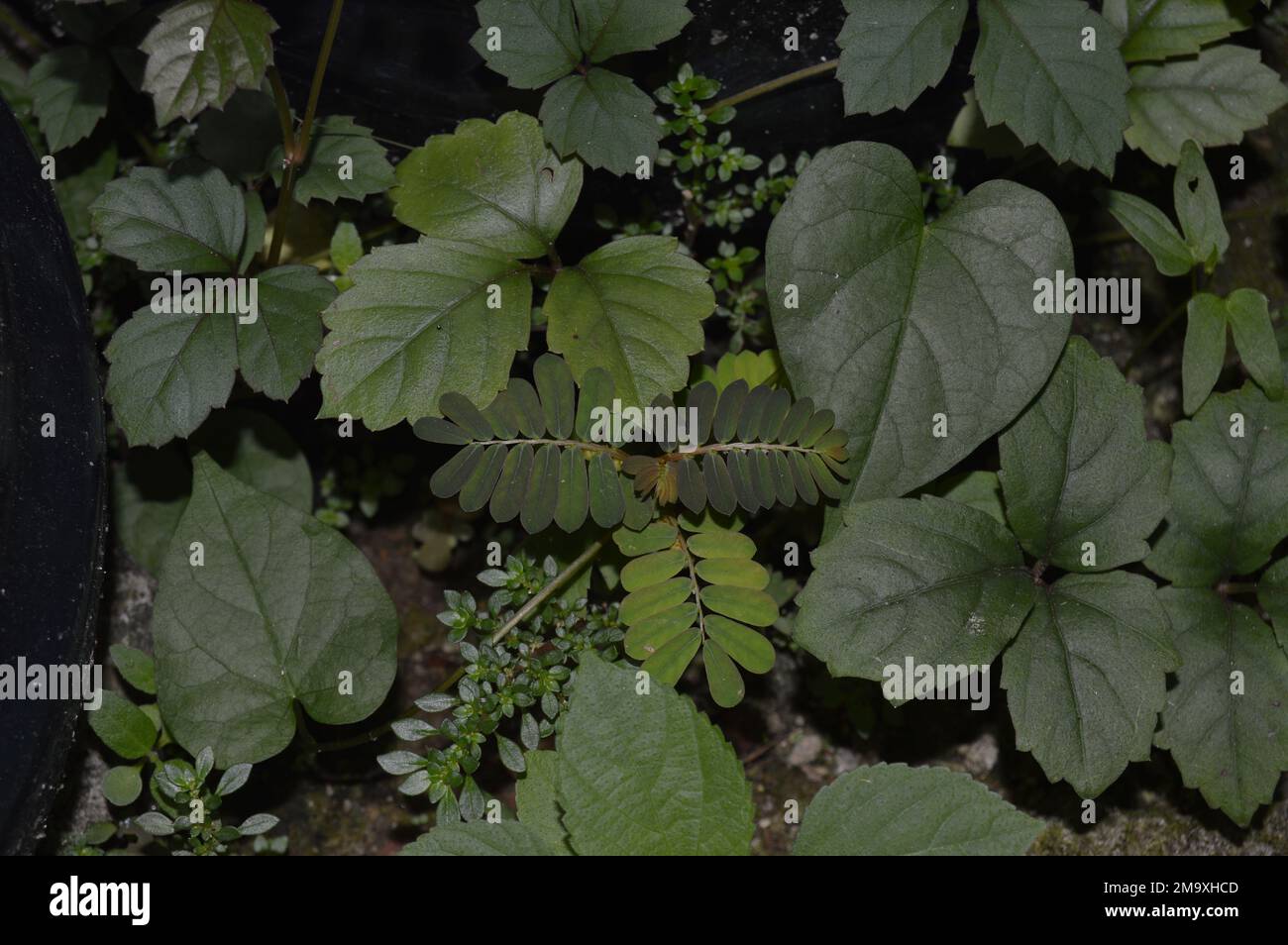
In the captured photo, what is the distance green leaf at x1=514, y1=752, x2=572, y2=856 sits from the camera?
1.74m

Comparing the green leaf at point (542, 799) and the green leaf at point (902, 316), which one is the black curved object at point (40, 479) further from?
the green leaf at point (902, 316)

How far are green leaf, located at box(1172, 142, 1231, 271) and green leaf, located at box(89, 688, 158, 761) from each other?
6.55 feet

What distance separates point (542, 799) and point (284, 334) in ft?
2.83

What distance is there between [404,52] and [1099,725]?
5.36 feet

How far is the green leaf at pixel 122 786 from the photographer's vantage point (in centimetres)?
188

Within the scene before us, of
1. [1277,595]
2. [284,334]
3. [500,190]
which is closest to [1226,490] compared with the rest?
[1277,595]

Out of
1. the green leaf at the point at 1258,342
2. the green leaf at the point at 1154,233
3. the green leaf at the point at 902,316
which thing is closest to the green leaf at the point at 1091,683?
the green leaf at the point at 902,316

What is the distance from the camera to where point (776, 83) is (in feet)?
6.61

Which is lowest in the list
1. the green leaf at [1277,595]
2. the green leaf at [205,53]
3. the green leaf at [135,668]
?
the green leaf at [135,668]

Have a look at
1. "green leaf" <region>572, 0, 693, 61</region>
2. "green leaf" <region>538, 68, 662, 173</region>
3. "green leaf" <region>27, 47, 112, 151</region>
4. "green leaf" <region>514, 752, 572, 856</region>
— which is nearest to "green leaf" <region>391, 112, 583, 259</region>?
"green leaf" <region>538, 68, 662, 173</region>

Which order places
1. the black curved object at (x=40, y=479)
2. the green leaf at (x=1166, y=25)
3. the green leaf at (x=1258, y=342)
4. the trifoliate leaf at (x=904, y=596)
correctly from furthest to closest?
1. the green leaf at (x=1166, y=25)
2. the green leaf at (x=1258, y=342)
3. the trifoliate leaf at (x=904, y=596)
4. the black curved object at (x=40, y=479)

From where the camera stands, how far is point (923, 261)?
1.82 meters

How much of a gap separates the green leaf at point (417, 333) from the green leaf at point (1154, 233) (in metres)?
1.04
